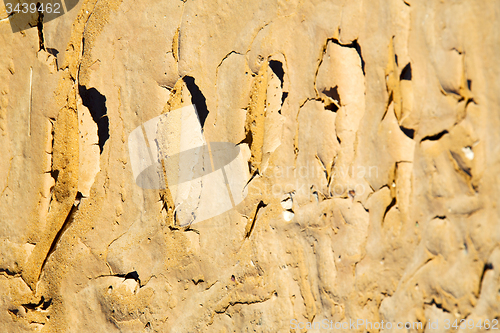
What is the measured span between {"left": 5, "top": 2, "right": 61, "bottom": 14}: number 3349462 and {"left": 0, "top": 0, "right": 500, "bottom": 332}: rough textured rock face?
0.38ft

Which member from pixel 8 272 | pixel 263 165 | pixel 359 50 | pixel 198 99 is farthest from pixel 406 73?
pixel 8 272

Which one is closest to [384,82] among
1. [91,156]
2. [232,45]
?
[232,45]

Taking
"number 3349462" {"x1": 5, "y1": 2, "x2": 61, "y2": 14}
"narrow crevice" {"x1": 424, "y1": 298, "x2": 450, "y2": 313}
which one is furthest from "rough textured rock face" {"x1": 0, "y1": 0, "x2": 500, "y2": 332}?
"number 3349462" {"x1": 5, "y1": 2, "x2": 61, "y2": 14}

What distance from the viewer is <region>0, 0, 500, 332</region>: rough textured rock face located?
1.75 meters

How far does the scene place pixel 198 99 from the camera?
7.11ft

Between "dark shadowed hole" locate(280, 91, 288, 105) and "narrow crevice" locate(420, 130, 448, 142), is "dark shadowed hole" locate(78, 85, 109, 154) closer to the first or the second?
"dark shadowed hole" locate(280, 91, 288, 105)

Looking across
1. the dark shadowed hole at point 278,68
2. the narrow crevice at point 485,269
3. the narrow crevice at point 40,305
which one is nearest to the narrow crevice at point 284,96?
the dark shadowed hole at point 278,68

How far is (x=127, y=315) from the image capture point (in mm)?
2229

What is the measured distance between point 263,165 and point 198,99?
0.74 metres

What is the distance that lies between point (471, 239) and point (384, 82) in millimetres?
1158

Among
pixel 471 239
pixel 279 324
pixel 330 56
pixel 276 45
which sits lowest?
pixel 279 324

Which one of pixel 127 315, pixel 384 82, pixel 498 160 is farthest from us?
pixel 127 315

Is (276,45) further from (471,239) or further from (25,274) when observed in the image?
(25,274)

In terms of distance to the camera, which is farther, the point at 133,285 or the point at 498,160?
the point at 133,285
